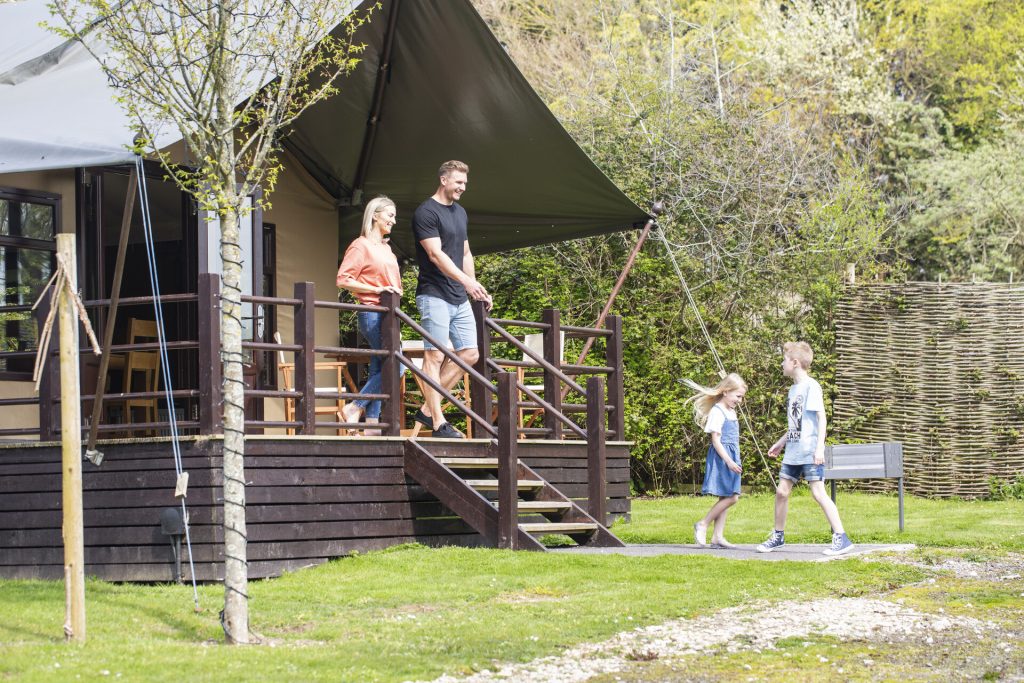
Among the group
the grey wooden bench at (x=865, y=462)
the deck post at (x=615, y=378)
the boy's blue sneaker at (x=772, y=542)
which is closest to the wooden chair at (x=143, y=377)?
the deck post at (x=615, y=378)

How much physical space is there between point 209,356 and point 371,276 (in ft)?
5.93

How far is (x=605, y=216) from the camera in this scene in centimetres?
1209

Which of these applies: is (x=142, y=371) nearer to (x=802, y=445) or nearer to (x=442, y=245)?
(x=442, y=245)

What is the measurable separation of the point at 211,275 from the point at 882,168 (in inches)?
646

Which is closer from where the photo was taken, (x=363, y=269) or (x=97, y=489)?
(x=97, y=489)

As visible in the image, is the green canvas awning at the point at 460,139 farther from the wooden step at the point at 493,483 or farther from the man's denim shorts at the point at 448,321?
the wooden step at the point at 493,483

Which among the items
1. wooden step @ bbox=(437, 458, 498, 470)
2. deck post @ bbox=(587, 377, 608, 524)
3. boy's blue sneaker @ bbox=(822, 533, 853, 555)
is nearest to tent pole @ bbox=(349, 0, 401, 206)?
deck post @ bbox=(587, 377, 608, 524)

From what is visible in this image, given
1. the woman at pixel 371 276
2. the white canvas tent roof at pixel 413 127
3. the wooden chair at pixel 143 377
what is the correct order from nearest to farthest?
the white canvas tent roof at pixel 413 127 < the woman at pixel 371 276 < the wooden chair at pixel 143 377

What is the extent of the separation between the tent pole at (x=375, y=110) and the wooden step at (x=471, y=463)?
3.78m

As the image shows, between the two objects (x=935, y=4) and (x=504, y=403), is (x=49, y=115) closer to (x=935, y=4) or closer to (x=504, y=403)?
(x=504, y=403)

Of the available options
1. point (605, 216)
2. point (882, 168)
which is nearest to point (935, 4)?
point (882, 168)

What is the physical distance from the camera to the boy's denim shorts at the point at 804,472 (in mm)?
8703

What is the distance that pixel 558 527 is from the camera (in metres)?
9.00

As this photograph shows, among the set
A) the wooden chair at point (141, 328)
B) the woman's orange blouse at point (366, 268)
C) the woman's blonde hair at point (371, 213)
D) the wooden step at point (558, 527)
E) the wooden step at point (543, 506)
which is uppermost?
the woman's blonde hair at point (371, 213)
